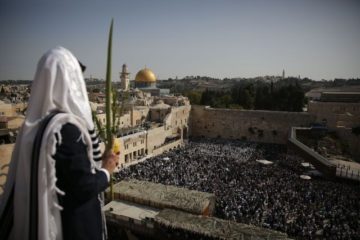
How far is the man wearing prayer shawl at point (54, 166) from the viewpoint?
153cm

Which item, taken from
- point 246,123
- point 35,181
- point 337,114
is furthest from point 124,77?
point 35,181

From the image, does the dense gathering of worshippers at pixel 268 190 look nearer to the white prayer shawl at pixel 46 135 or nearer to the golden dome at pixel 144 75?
the white prayer shawl at pixel 46 135

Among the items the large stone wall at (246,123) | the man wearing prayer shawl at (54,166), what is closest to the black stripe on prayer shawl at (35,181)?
the man wearing prayer shawl at (54,166)

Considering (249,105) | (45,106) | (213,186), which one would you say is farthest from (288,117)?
(45,106)

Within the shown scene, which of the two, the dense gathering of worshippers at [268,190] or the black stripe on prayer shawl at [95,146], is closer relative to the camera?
the black stripe on prayer shawl at [95,146]

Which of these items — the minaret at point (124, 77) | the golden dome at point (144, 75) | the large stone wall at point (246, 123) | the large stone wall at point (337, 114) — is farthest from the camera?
the golden dome at point (144, 75)

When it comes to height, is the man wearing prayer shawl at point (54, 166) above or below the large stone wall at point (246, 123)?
above

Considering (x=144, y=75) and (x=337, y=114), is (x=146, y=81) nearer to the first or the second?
(x=144, y=75)

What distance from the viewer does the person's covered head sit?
1.61 meters

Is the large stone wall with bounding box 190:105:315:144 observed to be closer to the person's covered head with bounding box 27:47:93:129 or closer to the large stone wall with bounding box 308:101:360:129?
the large stone wall with bounding box 308:101:360:129

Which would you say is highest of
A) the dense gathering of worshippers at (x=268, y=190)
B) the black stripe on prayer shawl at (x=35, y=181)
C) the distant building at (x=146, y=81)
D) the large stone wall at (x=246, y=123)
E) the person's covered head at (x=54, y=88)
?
the distant building at (x=146, y=81)

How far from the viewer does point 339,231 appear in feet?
30.1

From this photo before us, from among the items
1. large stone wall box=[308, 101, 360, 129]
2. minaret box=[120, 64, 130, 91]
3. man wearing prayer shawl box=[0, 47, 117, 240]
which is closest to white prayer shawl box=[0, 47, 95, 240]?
man wearing prayer shawl box=[0, 47, 117, 240]

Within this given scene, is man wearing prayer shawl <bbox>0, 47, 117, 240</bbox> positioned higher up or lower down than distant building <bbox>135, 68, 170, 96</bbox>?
lower down
